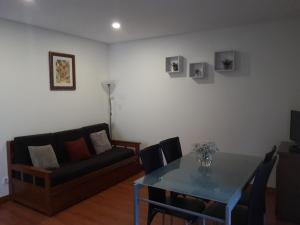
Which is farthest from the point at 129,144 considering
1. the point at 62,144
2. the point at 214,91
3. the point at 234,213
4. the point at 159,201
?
the point at 234,213

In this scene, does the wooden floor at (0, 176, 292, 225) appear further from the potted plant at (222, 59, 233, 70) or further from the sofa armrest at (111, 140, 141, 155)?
the potted plant at (222, 59, 233, 70)

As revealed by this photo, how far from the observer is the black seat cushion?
10.1 ft

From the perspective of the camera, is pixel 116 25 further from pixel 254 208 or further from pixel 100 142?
pixel 254 208

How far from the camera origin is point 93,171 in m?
3.54

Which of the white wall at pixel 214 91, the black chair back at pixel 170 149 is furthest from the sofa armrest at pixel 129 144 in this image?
the black chair back at pixel 170 149

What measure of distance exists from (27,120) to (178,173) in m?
2.42

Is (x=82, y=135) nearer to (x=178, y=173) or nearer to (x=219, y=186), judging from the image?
(x=178, y=173)

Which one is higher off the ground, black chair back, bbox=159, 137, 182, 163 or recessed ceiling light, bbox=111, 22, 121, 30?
recessed ceiling light, bbox=111, 22, 121, 30

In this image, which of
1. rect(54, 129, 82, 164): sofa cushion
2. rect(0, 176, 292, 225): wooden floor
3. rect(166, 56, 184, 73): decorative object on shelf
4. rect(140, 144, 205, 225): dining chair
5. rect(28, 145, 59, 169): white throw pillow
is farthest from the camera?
rect(166, 56, 184, 73): decorative object on shelf

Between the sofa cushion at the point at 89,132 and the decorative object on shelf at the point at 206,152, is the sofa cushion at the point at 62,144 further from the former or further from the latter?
the decorative object on shelf at the point at 206,152

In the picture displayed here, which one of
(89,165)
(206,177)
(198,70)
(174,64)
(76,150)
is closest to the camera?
(206,177)

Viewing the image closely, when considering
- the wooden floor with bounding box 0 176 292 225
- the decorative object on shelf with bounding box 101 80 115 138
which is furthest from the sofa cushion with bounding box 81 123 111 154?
the wooden floor with bounding box 0 176 292 225

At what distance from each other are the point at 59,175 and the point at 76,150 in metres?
0.75

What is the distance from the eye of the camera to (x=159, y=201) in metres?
2.26
